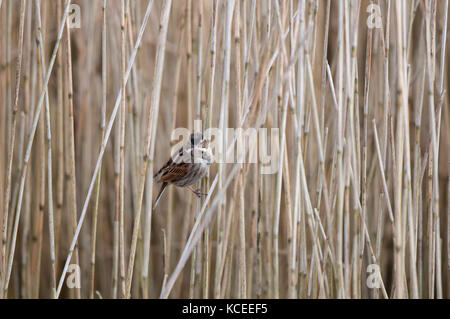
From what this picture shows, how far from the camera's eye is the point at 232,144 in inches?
55.1

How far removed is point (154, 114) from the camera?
141 cm

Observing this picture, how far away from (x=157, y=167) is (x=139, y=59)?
57 centimetres

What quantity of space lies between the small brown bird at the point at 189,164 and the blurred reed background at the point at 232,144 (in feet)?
0.31

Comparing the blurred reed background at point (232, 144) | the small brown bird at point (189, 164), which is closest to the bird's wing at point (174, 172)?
the small brown bird at point (189, 164)

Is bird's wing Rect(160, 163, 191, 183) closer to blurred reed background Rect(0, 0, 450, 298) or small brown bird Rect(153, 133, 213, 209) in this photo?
small brown bird Rect(153, 133, 213, 209)

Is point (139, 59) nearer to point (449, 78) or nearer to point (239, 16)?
point (239, 16)

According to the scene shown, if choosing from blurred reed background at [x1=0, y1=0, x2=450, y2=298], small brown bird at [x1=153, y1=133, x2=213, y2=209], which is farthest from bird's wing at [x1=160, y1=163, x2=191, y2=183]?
blurred reed background at [x1=0, y1=0, x2=450, y2=298]

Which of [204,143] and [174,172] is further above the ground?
[204,143]

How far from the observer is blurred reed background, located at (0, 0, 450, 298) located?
141 cm

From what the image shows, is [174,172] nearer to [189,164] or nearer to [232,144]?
[189,164]

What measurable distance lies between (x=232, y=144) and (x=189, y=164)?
44cm

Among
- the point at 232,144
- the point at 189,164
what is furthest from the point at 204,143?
the point at 232,144
